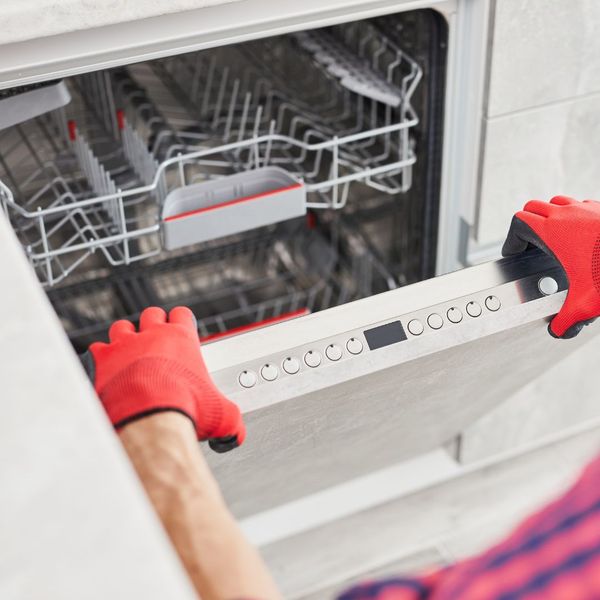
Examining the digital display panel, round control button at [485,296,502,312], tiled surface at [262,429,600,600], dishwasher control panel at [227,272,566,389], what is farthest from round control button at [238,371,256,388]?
tiled surface at [262,429,600,600]

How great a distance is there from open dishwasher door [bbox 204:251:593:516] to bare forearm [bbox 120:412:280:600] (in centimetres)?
13

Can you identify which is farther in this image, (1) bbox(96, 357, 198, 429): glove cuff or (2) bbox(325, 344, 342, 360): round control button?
(2) bbox(325, 344, 342, 360): round control button

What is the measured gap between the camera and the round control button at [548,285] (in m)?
0.83

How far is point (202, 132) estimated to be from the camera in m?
1.37

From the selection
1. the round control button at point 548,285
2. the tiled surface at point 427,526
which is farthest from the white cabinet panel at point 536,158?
the tiled surface at point 427,526

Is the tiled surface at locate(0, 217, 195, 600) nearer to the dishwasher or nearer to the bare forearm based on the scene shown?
the bare forearm

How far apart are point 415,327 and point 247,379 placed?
16 cm

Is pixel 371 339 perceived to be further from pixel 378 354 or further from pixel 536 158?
pixel 536 158

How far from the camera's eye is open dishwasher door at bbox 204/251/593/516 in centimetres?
76

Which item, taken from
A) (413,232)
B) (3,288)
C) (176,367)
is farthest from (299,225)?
(3,288)

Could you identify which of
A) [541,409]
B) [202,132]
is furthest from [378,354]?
[541,409]

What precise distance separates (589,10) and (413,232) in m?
0.38

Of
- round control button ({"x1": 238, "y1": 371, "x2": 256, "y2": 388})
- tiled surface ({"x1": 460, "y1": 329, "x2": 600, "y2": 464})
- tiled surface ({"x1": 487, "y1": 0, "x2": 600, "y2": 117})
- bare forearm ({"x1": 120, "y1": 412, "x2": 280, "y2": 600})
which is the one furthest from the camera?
tiled surface ({"x1": 460, "y1": 329, "x2": 600, "y2": 464})

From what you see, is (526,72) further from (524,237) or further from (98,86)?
(98,86)
